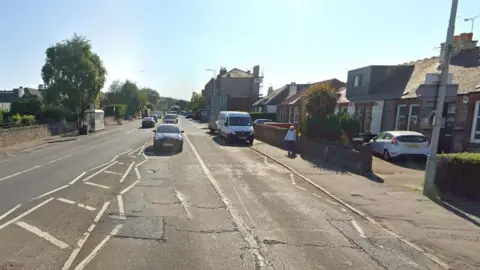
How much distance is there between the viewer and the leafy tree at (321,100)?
18203 mm

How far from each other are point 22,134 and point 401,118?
26.6 meters

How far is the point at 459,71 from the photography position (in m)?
19.4

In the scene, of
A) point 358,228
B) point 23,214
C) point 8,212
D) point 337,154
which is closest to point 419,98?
point 337,154

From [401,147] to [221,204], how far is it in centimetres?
1042

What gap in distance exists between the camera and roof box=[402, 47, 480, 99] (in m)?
17.1

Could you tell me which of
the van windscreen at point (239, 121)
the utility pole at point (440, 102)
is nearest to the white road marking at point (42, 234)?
the utility pole at point (440, 102)

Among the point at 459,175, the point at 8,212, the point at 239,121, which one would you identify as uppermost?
the point at 239,121

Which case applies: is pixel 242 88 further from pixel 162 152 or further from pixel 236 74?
pixel 162 152

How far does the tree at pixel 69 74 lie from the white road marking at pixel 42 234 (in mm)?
30167

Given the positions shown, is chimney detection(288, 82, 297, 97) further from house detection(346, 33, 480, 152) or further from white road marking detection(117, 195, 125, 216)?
white road marking detection(117, 195, 125, 216)

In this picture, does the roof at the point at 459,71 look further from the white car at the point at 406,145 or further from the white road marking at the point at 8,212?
the white road marking at the point at 8,212

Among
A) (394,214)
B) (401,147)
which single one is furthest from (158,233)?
(401,147)

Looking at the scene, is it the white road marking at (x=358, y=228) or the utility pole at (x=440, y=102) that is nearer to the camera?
the white road marking at (x=358, y=228)

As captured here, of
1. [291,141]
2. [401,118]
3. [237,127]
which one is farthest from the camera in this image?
[237,127]
